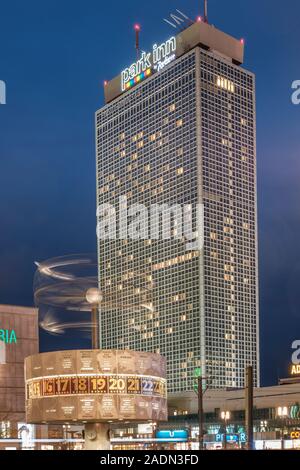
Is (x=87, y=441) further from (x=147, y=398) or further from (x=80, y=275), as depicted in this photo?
(x=80, y=275)

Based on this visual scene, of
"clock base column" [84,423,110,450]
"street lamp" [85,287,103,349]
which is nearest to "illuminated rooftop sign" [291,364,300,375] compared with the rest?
"clock base column" [84,423,110,450]

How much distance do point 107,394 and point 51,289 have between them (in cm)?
757

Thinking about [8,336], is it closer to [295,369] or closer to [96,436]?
[96,436]

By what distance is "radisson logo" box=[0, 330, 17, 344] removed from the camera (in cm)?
11531

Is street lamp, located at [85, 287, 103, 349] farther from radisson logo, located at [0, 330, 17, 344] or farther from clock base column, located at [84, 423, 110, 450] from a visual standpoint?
radisson logo, located at [0, 330, 17, 344]

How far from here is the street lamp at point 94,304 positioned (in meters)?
47.3

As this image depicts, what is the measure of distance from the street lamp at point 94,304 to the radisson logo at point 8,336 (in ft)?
230

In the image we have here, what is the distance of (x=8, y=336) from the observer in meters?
116

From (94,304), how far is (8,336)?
233ft

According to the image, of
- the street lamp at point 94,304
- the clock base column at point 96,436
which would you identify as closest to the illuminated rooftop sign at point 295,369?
the clock base column at point 96,436

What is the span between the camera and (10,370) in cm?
11500
